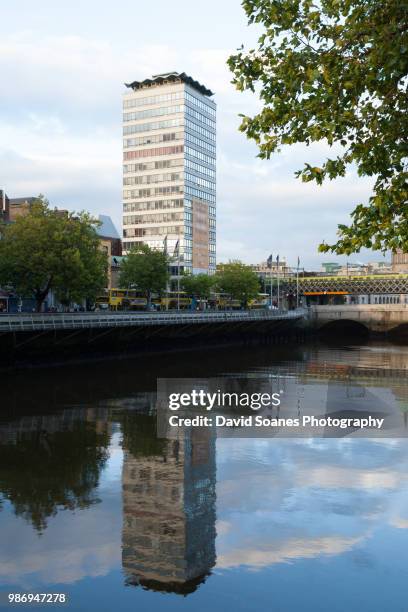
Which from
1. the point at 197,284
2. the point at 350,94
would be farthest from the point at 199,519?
the point at 197,284

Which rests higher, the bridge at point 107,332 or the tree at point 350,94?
the tree at point 350,94

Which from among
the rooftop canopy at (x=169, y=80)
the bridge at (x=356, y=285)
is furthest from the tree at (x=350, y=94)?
the rooftop canopy at (x=169, y=80)

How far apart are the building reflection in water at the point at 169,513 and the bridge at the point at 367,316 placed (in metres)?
104

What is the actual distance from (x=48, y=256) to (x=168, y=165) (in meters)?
102

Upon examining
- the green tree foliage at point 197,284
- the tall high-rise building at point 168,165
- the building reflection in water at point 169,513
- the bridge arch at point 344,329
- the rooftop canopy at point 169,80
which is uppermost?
the rooftop canopy at point 169,80

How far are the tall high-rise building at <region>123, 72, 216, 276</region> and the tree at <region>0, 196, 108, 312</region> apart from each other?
88.0m

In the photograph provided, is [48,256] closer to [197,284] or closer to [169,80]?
[197,284]

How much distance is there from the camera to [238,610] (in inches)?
445

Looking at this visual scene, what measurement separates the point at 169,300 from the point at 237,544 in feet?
383

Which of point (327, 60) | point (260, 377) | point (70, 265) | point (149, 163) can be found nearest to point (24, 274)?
point (70, 265)

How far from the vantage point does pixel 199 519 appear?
15719 mm

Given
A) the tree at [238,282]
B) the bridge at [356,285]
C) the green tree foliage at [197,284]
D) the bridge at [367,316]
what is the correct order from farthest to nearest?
the bridge at [356,285] → the tree at [238,282] → the green tree foliage at [197,284] → the bridge at [367,316]

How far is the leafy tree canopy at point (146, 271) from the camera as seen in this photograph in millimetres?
101750

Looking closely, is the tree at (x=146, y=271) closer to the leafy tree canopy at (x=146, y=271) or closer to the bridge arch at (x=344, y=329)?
the leafy tree canopy at (x=146, y=271)
